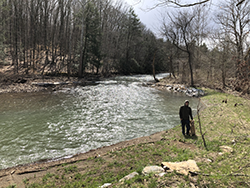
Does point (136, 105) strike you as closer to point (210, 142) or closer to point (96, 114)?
point (96, 114)

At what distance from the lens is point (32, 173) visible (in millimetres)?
4980

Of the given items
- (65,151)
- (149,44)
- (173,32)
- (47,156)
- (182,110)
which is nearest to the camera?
(47,156)

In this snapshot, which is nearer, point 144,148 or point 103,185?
point 103,185

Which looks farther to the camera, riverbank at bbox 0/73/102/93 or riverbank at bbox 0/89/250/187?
riverbank at bbox 0/73/102/93

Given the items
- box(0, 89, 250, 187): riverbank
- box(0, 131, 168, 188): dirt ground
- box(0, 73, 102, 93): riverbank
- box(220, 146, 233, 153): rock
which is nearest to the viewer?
box(0, 89, 250, 187): riverbank

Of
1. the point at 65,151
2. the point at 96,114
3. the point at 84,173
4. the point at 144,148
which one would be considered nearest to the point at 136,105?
the point at 96,114

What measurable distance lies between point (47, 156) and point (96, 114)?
205 inches

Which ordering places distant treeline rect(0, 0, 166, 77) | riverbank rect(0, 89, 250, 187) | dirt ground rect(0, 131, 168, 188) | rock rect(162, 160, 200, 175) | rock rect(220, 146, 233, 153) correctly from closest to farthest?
riverbank rect(0, 89, 250, 187), rock rect(162, 160, 200, 175), dirt ground rect(0, 131, 168, 188), rock rect(220, 146, 233, 153), distant treeline rect(0, 0, 166, 77)

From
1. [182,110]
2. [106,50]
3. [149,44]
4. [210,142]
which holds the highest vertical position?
[149,44]

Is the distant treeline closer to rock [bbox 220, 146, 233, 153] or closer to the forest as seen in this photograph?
the forest

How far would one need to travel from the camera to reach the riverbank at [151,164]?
3867 millimetres

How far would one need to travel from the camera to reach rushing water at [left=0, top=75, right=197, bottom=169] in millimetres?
6641

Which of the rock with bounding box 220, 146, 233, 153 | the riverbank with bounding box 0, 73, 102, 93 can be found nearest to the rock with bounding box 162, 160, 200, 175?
the rock with bounding box 220, 146, 233, 153

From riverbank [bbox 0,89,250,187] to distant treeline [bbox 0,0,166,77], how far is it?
2012 centimetres
